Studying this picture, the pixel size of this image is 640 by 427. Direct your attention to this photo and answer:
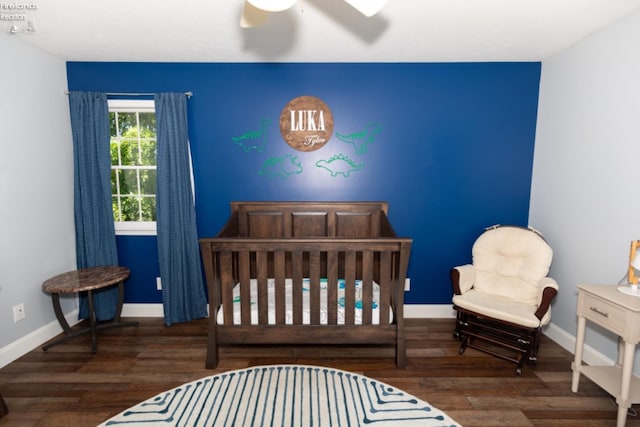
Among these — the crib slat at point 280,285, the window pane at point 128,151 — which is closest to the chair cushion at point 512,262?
the crib slat at point 280,285

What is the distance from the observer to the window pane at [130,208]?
2.92 metres

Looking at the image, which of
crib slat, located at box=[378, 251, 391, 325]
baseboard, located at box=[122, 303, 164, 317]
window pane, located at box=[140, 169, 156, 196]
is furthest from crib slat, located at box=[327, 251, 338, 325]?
window pane, located at box=[140, 169, 156, 196]

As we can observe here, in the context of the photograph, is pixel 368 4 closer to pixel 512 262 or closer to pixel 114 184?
pixel 512 262

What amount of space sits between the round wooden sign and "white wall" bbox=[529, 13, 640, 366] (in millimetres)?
1864

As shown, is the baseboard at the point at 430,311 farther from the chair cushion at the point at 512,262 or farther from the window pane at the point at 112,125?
the window pane at the point at 112,125

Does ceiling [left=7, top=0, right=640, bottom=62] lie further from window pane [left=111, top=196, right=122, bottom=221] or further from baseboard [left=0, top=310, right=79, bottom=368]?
baseboard [left=0, top=310, right=79, bottom=368]

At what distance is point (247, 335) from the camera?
2.09 metres

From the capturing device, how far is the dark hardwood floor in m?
1.74

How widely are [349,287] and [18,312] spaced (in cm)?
240

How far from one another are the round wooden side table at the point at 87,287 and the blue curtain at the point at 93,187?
18cm

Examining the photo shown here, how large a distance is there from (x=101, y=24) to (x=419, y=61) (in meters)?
2.41

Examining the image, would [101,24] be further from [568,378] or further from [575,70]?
[568,378]

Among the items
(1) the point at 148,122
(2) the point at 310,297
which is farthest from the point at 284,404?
(1) the point at 148,122

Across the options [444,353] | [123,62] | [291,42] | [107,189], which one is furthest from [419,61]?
[107,189]
